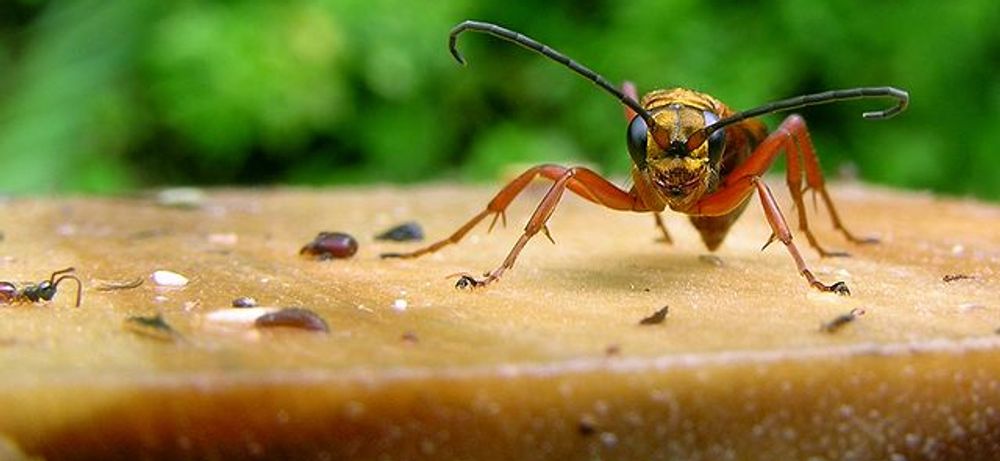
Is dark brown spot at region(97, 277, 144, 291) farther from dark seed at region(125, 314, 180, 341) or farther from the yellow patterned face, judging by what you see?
the yellow patterned face

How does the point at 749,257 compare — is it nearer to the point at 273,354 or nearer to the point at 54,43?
the point at 273,354

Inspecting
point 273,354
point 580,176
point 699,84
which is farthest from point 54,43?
point 273,354

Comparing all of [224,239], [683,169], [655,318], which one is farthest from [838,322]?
[224,239]

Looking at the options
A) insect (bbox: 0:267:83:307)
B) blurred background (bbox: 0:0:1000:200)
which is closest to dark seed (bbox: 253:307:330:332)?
insect (bbox: 0:267:83:307)

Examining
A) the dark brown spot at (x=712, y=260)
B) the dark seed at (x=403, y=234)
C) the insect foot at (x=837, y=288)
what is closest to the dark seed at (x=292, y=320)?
the insect foot at (x=837, y=288)

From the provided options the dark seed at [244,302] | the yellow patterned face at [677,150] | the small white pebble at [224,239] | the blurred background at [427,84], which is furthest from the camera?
the blurred background at [427,84]

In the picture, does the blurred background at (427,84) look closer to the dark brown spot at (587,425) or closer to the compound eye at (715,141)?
the compound eye at (715,141)

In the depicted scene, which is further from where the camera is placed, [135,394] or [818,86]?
[818,86]
